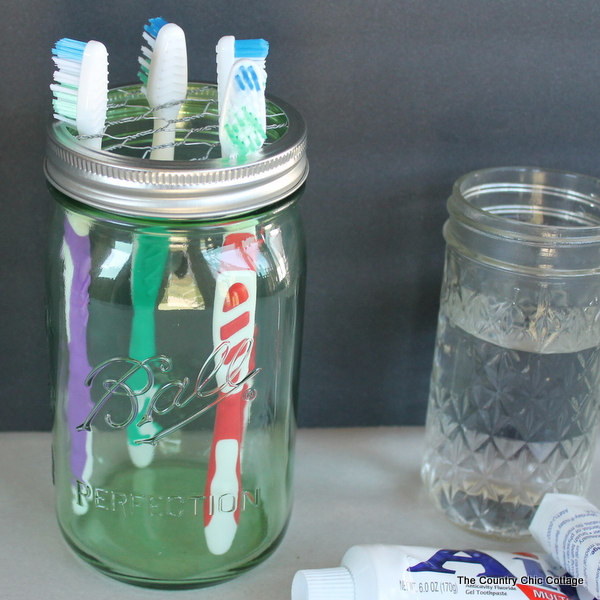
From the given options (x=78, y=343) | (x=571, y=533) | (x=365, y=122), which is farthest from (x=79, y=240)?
(x=571, y=533)

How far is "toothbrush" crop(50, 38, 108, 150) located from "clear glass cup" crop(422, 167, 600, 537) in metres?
0.24

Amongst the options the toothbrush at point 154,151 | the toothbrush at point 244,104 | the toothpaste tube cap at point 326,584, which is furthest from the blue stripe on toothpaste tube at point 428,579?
the toothbrush at point 244,104

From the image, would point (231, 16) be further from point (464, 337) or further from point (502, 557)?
point (502, 557)

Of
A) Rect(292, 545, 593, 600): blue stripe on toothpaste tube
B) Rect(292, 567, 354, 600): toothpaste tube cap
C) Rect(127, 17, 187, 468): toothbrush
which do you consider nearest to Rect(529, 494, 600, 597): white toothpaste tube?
Rect(292, 545, 593, 600): blue stripe on toothpaste tube

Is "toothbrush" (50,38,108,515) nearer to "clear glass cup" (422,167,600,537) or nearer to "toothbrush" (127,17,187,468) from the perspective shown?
"toothbrush" (127,17,187,468)

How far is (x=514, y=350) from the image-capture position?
0.57m

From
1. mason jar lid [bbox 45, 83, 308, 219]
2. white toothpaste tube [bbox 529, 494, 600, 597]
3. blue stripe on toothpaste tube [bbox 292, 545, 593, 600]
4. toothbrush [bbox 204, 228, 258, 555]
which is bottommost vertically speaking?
blue stripe on toothpaste tube [bbox 292, 545, 593, 600]

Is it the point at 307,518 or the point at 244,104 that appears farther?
the point at 307,518

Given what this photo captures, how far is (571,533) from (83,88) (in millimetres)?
391

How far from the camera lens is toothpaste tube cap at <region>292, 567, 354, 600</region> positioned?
1.58ft

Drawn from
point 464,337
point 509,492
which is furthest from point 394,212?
point 509,492

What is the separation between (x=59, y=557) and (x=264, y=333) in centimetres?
21

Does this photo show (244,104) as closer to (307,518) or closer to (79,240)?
(79,240)

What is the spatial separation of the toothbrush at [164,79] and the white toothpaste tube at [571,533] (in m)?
0.33
